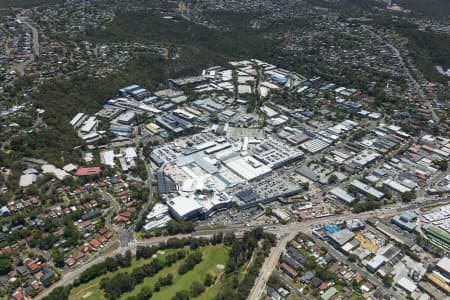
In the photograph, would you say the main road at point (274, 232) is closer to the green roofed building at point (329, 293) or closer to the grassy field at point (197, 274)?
the grassy field at point (197, 274)

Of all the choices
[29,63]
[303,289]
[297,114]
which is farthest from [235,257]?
[29,63]

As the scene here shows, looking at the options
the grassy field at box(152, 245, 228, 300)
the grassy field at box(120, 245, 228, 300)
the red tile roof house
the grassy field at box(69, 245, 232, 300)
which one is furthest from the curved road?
the grassy field at box(152, 245, 228, 300)

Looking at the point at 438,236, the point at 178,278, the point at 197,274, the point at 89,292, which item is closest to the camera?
the point at 89,292

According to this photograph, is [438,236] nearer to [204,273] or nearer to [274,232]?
[274,232]

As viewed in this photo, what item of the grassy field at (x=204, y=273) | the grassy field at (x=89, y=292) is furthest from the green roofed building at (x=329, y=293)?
the grassy field at (x=89, y=292)

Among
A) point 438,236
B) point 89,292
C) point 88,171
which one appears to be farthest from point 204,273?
point 438,236
